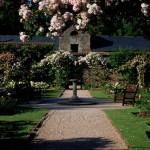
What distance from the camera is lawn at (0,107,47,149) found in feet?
33.2

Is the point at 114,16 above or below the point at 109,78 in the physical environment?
above

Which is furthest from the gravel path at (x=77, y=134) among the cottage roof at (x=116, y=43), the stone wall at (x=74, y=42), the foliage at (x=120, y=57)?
the cottage roof at (x=116, y=43)

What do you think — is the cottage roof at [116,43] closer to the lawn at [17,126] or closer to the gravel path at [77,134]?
the lawn at [17,126]

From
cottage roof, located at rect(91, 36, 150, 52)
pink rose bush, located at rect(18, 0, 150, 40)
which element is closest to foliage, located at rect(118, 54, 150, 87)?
cottage roof, located at rect(91, 36, 150, 52)

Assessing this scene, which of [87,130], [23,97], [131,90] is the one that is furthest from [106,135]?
[23,97]

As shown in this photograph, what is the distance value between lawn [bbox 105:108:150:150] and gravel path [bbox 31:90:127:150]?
212mm

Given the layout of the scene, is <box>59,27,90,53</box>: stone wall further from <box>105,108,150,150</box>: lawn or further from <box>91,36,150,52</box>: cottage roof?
<box>105,108,150,150</box>: lawn

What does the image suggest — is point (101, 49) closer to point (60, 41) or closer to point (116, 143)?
point (60, 41)

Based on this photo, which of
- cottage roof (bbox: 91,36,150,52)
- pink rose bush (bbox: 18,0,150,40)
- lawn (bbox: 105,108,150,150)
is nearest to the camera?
pink rose bush (bbox: 18,0,150,40)

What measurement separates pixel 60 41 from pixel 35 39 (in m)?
4.26

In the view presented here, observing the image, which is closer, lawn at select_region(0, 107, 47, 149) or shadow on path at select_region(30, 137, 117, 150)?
shadow on path at select_region(30, 137, 117, 150)

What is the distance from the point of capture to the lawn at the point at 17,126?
33.2ft

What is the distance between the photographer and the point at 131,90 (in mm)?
20344

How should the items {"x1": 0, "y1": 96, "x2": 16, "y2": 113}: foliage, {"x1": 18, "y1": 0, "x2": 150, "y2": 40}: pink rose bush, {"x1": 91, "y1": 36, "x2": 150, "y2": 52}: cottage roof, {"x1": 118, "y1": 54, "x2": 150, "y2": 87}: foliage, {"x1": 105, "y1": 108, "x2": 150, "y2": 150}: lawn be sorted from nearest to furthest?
1. {"x1": 18, "y1": 0, "x2": 150, "y2": 40}: pink rose bush
2. {"x1": 105, "y1": 108, "x2": 150, "y2": 150}: lawn
3. {"x1": 0, "y1": 96, "x2": 16, "y2": 113}: foliage
4. {"x1": 118, "y1": 54, "x2": 150, "y2": 87}: foliage
5. {"x1": 91, "y1": 36, "x2": 150, "y2": 52}: cottage roof
